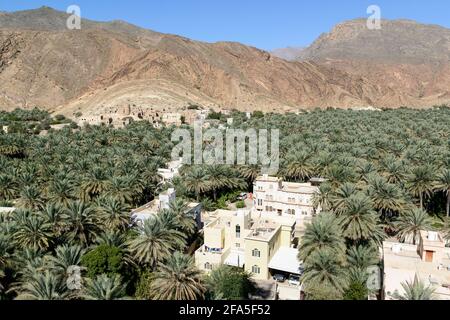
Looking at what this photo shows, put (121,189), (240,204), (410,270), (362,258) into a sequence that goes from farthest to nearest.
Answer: (240,204) → (121,189) → (362,258) → (410,270)

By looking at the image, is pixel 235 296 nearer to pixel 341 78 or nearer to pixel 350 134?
pixel 350 134

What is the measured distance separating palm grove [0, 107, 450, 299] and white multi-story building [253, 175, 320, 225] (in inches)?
74.6

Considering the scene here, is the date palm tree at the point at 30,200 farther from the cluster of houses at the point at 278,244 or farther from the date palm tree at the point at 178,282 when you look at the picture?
the date palm tree at the point at 178,282

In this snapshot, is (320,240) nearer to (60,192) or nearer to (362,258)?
(362,258)

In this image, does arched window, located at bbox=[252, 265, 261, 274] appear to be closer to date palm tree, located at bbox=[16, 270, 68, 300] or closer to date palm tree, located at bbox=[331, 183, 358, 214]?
date palm tree, located at bbox=[331, 183, 358, 214]

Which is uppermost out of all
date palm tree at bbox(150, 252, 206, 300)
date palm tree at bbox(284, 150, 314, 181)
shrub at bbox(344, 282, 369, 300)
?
date palm tree at bbox(284, 150, 314, 181)

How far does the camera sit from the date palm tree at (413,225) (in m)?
30.9

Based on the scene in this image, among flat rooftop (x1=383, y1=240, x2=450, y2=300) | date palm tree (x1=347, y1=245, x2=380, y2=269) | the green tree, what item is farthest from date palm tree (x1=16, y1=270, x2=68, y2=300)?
date palm tree (x1=347, y1=245, x2=380, y2=269)

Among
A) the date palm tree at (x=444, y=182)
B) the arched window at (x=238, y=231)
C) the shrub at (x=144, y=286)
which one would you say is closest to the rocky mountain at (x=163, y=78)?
the arched window at (x=238, y=231)

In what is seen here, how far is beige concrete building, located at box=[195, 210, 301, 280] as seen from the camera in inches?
1200

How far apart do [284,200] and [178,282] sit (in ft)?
59.8

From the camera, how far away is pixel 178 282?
23297 millimetres

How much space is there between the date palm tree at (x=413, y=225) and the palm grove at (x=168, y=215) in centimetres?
10

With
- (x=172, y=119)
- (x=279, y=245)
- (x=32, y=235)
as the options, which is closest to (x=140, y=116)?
(x=172, y=119)
